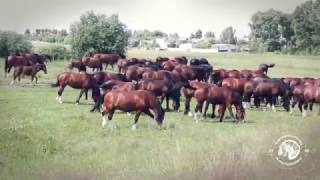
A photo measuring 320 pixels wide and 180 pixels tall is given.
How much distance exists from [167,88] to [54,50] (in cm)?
468

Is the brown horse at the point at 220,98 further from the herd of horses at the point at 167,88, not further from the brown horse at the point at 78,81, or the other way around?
the brown horse at the point at 78,81

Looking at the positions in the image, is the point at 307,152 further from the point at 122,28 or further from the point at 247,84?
the point at 247,84

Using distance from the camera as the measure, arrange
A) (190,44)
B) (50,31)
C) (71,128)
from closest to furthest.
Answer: (50,31) < (71,128) < (190,44)

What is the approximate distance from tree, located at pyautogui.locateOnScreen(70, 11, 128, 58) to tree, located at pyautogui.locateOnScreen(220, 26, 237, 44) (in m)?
1.48

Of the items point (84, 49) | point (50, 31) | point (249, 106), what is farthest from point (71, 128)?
point (249, 106)

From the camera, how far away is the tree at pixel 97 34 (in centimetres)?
801

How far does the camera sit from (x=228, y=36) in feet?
26.8

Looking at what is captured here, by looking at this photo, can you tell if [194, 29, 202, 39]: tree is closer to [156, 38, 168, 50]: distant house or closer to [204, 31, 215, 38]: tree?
[204, 31, 215, 38]: tree

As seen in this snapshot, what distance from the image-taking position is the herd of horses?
10.3m

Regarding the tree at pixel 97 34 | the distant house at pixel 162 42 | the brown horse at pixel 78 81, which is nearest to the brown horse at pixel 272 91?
the brown horse at pixel 78 81

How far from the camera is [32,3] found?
22.5ft

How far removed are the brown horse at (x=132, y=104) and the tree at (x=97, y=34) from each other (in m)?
1.04

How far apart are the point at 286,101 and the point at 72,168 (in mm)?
8947

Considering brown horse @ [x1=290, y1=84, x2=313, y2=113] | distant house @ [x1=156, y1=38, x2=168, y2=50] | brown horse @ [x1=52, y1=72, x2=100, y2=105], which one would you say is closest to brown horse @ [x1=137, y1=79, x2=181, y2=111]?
brown horse @ [x1=52, y1=72, x2=100, y2=105]
